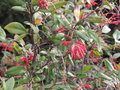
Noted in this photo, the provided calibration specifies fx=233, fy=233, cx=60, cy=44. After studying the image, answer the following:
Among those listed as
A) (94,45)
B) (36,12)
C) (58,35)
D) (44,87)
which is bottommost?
(44,87)

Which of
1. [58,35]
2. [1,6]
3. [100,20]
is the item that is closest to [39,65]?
[58,35]

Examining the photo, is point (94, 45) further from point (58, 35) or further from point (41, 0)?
point (41, 0)

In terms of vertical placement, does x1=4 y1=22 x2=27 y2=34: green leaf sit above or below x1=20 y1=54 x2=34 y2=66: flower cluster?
above

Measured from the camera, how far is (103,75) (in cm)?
122

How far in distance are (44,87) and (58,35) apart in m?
0.28

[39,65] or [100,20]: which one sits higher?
[100,20]

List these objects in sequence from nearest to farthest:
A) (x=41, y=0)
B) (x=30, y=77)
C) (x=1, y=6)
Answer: (x=41, y=0) → (x=30, y=77) → (x=1, y=6)

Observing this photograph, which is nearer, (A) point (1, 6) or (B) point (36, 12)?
(B) point (36, 12)

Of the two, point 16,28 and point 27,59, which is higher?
point 16,28

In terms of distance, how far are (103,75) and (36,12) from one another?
475 millimetres

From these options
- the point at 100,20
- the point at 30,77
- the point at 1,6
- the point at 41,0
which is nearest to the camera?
the point at 41,0

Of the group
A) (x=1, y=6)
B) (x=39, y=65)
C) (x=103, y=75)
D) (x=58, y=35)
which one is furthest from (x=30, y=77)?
(x=1, y=6)

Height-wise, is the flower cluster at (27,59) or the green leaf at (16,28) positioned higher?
the green leaf at (16,28)

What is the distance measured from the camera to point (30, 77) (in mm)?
1274
